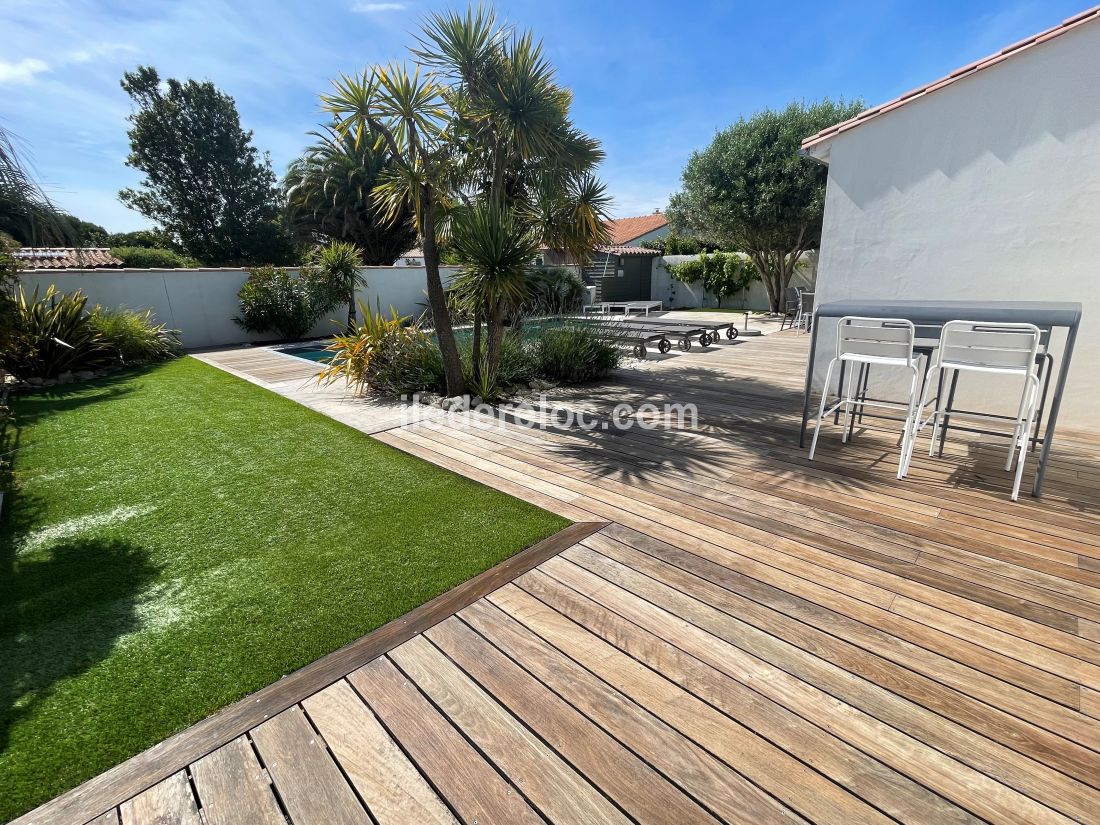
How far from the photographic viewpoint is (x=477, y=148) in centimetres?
527

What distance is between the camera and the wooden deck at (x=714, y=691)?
129cm

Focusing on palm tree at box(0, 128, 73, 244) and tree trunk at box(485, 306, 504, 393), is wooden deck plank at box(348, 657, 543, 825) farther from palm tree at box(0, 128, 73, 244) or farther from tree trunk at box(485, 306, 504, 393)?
tree trunk at box(485, 306, 504, 393)

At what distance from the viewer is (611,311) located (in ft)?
47.2

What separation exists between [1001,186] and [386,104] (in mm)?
5487

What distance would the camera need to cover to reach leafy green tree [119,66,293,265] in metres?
24.0

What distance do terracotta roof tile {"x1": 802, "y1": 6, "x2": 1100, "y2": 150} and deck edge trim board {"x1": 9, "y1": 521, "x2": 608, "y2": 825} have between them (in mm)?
5293

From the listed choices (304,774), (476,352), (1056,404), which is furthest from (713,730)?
(476,352)

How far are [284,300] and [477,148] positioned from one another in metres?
7.46

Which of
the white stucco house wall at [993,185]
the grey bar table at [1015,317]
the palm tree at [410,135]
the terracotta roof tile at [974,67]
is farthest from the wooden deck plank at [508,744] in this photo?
the terracotta roof tile at [974,67]

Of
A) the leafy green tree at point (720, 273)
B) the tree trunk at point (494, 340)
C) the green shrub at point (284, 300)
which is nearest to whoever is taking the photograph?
the tree trunk at point (494, 340)

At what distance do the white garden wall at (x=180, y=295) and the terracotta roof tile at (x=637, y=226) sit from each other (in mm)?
20165

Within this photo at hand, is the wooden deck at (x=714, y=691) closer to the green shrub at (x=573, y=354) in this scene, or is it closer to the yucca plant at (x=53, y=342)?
the green shrub at (x=573, y=354)

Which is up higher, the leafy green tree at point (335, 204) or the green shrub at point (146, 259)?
the leafy green tree at point (335, 204)

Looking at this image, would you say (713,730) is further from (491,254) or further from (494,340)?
(494,340)
